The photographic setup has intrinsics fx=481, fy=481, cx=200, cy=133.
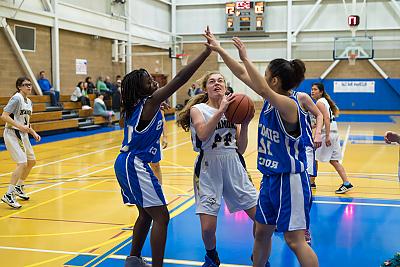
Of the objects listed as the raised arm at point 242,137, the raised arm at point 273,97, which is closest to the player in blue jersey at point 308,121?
the raised arm at point 273,97

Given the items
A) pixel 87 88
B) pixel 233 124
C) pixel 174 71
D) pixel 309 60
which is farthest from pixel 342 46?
pixel 233 124

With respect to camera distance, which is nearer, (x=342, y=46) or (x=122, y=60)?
(x=122, y=60)

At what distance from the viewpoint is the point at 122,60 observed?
2253 cm

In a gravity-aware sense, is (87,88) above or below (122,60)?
below

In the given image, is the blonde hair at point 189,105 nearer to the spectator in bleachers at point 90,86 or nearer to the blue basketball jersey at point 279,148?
the blue basketball jersey at point 279,148

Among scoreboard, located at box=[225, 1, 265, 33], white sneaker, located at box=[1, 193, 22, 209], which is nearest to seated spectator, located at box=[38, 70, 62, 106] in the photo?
white sneaker, located at box=[1, 193, 22, 209]

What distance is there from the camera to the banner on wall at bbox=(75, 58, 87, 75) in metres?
19.2

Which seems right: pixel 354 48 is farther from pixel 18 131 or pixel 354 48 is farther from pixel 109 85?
pixel 18 131

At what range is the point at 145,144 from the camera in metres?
3.69

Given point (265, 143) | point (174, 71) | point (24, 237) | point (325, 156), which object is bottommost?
point (24, 237)

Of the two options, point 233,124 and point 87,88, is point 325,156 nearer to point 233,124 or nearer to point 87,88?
point 233,124

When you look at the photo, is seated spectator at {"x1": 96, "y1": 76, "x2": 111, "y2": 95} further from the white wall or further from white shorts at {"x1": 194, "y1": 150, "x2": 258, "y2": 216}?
white shorts at {"x1": 194, "y1": 150, "x2": 258, "y2": 216}

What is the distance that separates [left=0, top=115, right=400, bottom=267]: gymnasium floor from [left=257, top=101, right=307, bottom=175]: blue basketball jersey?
4.65 feet

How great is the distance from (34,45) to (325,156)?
1263cm
